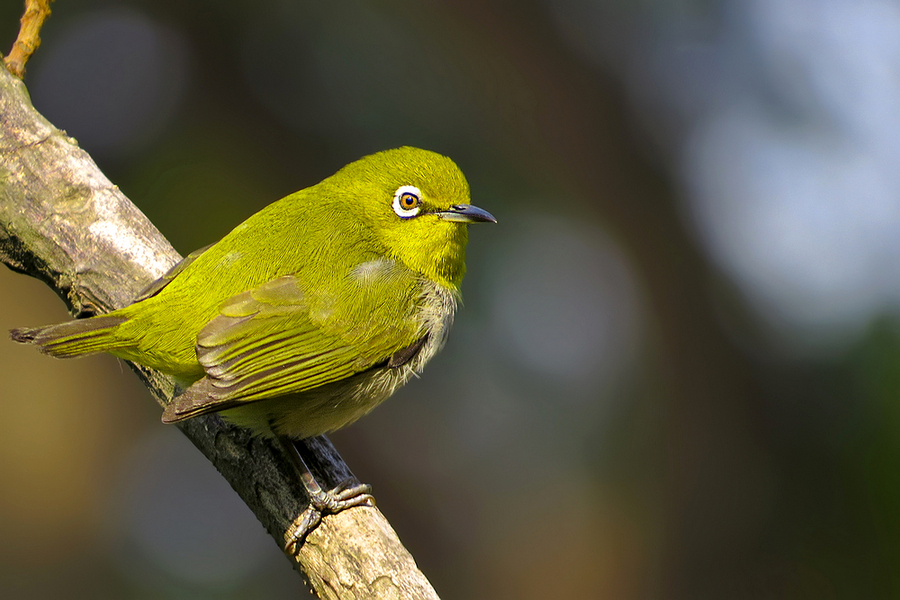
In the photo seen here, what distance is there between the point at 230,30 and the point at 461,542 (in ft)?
17.8

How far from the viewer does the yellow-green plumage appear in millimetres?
2768

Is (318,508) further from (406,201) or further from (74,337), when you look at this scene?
(406,201)

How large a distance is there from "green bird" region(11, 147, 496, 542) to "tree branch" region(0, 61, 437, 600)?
0.36 feet

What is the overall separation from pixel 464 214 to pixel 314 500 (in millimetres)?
1353

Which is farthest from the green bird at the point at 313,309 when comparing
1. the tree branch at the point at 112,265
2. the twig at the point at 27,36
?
the twig at the point at 27,36

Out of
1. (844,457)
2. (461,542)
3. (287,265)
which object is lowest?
(844,457)

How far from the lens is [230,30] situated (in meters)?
7.41

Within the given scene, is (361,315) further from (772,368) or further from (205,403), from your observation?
(772,368)

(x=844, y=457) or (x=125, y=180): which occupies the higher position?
(x=125, y=180)

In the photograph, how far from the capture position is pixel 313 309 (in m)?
3.02

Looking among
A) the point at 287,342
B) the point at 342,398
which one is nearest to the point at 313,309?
the point at 287,342

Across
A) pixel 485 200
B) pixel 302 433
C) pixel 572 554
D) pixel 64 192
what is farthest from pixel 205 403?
pixel 572 554

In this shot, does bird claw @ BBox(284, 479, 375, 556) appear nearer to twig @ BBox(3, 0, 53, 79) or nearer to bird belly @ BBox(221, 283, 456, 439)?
bird belly @ BBox(221, 283, 456, 439)

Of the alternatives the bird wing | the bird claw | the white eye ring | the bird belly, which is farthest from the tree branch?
the white eye ring
